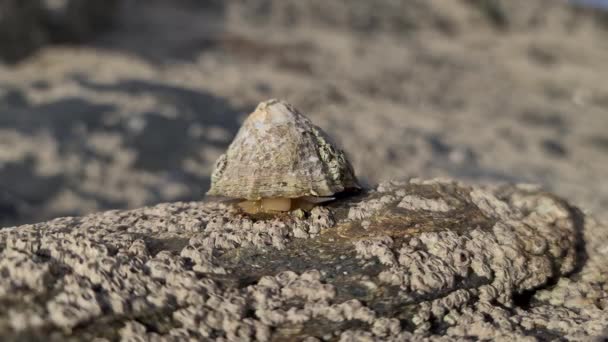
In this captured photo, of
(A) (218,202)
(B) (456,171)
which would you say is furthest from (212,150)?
(A) (218,202)

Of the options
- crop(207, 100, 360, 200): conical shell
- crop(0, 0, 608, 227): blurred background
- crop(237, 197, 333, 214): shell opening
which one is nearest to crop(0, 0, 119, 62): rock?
crop(0, 0, 608, 227): blurred background

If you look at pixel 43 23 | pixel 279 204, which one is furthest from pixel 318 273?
pixel 43 23

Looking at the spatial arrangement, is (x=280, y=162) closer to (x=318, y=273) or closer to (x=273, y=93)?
(x=318, y=273)

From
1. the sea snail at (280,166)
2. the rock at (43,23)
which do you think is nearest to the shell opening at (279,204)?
the sea snail at (280,166)

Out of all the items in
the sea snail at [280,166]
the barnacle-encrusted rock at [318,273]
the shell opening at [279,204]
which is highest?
the sea snail at [280,166]

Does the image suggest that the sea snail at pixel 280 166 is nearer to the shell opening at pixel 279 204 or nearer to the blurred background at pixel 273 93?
the shell opening at pixel 279 204

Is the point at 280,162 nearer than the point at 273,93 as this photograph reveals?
Yes
